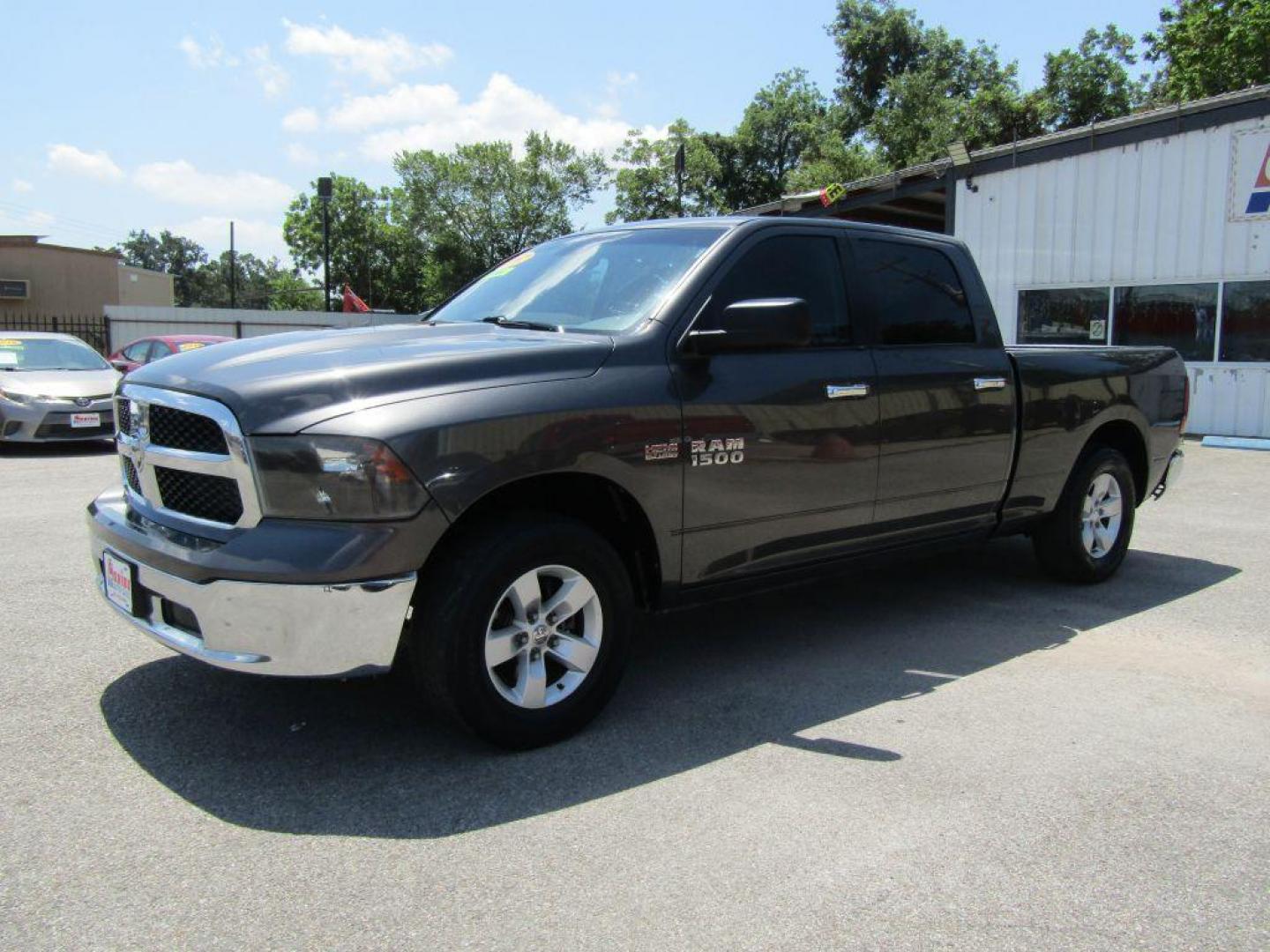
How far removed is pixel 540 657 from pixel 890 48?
2058 inches

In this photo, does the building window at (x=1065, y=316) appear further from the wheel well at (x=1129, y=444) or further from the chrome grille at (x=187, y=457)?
the chrome grille at (x=187, y=457)

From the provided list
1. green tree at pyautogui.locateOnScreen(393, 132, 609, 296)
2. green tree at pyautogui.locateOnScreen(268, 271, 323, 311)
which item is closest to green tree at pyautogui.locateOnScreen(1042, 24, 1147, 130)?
green tree at pyautogui.locateOnScreen(393, 132, 609, 296)

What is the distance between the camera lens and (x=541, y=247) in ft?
16.2

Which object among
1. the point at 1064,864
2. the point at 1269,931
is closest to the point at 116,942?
the point at 1064,864

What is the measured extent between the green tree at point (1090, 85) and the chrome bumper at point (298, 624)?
42.3m

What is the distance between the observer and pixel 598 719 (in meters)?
3.82

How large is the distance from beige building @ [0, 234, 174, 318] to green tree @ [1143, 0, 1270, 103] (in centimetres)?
3719

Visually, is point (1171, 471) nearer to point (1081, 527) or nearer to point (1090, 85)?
point (1081, 527)

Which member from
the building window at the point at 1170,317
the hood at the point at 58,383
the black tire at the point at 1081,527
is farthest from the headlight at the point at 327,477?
the building window at the point at 1170,317

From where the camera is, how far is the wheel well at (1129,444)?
5.96m

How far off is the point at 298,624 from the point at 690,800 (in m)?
1.32

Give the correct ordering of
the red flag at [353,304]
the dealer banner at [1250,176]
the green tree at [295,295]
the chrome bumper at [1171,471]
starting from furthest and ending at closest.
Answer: the green tree at [295,295]
the red flag at [353,304]
the dealer banner at [1250,176]
the chrome bumper at [1171,471]

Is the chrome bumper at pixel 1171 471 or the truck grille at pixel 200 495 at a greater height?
the truck grille at pixel 200 495

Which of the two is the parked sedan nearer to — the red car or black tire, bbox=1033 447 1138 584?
the red car
